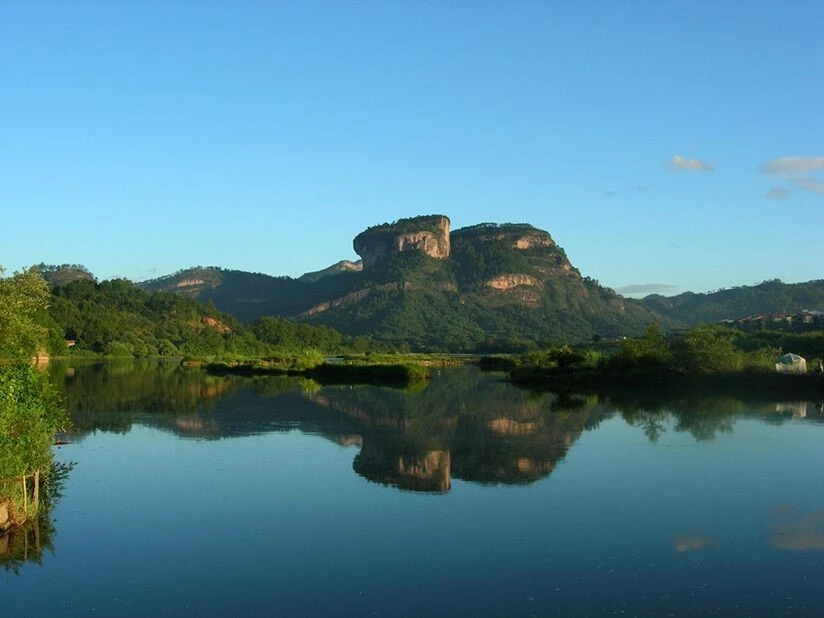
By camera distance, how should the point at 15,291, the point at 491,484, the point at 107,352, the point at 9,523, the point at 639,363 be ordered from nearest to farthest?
the point at 9,523
the point at 491,484
the point at 15,291
the point at 639,363
the point at 107,352

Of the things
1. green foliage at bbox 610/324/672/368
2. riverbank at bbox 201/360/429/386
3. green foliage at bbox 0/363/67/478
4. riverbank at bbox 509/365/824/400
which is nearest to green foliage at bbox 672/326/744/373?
riverbank at bbox 509/365/824/400

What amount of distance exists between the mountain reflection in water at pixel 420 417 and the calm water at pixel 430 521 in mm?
269

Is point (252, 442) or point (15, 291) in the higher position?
point (15, 291)

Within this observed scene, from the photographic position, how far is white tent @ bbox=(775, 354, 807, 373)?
193ft

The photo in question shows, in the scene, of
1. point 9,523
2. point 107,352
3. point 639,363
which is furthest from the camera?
point 107,352

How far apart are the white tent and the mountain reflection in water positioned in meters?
10.7

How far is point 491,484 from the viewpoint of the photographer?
22438 millimetres

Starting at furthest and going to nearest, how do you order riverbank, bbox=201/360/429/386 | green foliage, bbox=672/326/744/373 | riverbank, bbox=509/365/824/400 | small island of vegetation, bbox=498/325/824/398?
1. riverbank, bbox=201/360/429/386
2. green foliage, bbox=672/326/744/373
3. small island of vegetation, bbox=498/325/824/398
4. riverbank, bbox=509/365/824/400

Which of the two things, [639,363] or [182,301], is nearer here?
[639,363]

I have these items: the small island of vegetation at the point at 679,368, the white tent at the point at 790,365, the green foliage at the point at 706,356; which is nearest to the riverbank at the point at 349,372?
the small island of vegetation at the point at 679,368

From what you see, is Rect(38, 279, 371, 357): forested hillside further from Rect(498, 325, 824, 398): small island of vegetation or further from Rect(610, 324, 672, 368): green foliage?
Rect(610, 324, 672, 368): green foliage

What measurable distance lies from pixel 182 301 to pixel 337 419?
12316cm

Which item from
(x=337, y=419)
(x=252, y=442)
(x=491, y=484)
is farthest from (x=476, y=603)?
(x=337, y=419)

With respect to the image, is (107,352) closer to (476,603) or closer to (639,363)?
(639,363)
